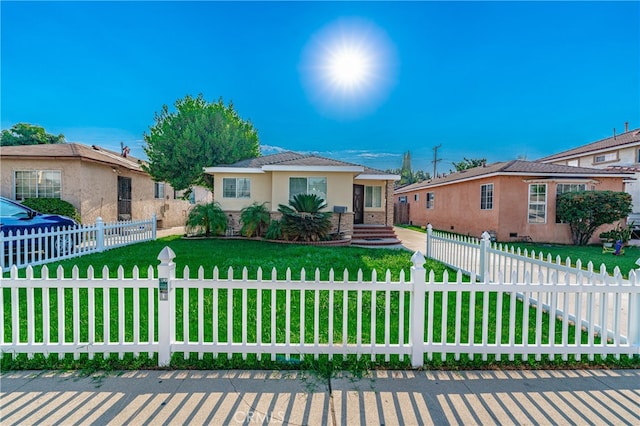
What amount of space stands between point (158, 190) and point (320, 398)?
70.6 ft

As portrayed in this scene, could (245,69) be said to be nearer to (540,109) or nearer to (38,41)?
(38,41)

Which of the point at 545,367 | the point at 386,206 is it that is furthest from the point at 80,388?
the point at 386,206

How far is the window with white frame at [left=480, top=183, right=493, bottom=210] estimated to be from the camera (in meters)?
15.2

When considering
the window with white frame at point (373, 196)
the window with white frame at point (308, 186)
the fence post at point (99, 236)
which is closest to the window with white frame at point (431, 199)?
the window with white frame at point (373, 196)

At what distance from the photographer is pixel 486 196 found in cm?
1562

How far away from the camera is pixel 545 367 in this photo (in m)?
3.20

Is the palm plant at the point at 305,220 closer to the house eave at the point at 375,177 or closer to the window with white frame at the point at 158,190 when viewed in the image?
the house eave at the point at 375,177

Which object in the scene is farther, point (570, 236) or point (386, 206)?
point (386, 206)

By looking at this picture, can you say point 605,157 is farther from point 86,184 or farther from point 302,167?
point 86,184

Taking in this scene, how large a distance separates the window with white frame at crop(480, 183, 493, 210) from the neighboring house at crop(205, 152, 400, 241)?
437 centimetres

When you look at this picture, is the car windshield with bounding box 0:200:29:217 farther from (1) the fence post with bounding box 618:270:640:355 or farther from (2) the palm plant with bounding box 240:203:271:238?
(1) the fence post with bounding box 618:270:640:355

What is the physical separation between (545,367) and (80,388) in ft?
14.1

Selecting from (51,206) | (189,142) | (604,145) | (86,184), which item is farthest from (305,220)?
(604,145)

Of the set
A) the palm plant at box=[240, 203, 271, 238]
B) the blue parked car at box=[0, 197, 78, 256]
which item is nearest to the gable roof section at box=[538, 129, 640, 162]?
the palm plant at box=[240, 203, 271, 238]
